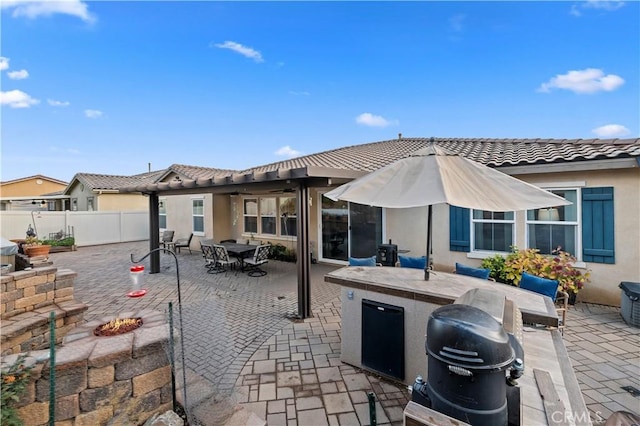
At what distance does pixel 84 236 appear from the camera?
50.2 ft

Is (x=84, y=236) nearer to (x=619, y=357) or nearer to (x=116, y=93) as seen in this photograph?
(x=116, y=93)

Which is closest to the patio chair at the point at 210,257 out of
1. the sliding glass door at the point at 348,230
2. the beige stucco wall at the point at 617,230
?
the sliding glass door at the point at 348,230

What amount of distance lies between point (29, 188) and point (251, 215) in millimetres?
29228

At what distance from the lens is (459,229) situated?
7.27m

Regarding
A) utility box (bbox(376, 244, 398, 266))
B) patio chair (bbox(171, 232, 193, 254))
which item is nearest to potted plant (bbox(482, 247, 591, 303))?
utility box (bbox(376, 244, 398, 266))

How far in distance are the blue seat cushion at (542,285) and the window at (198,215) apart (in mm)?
12384

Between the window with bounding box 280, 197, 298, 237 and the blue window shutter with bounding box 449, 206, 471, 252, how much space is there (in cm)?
570

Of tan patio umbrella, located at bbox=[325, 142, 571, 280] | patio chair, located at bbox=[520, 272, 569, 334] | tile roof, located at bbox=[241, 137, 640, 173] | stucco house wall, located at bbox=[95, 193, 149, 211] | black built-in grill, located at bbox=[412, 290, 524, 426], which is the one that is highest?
tile roof, located at bbox=[241, 137, 640, 173]

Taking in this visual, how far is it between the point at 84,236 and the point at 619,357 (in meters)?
20.5

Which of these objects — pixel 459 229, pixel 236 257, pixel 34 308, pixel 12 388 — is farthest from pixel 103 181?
pixel 459 229

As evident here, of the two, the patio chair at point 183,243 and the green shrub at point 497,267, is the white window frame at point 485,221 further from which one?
the patio chair at point 183,243

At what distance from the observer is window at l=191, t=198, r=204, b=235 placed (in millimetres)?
13156

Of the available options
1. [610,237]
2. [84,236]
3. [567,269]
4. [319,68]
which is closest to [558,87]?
[610,237]

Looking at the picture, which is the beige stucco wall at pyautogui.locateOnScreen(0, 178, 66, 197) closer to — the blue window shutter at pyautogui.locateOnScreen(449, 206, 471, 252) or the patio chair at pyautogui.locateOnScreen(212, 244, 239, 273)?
the patio chair at pyautogui.locateOnScreen(212, 244, 239, 273)
